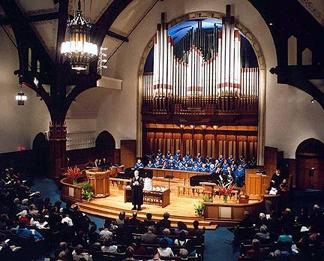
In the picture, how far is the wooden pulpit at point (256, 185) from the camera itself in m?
14.7

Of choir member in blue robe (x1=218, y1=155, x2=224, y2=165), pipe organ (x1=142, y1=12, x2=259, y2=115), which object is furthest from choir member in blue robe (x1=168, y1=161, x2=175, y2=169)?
pipe organ (x1=142, y1=12, x2=259, y2=115)

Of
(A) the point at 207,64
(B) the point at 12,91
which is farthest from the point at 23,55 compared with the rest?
(A) the point at 207,64

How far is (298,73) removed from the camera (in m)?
13.0

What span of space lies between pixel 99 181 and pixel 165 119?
5.39 metres

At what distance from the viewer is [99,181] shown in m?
15.3

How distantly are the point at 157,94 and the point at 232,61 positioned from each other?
361 cm

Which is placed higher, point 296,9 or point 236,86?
point 296,9

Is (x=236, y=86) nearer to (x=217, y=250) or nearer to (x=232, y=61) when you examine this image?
(x=232, y=61)

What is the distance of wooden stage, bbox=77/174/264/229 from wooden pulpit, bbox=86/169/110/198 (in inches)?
12.4

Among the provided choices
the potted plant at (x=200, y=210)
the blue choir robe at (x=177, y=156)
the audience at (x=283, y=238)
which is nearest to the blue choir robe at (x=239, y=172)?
the blue choir robe at (x=177, y=156)

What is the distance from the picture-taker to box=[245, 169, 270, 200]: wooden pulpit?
14719 millimetres

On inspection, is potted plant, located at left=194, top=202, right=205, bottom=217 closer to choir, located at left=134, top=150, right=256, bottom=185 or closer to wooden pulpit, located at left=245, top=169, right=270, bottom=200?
wooden pulpit, located at left=245, top=169, right=270, bottom=200

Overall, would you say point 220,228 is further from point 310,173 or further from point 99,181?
point 310,173

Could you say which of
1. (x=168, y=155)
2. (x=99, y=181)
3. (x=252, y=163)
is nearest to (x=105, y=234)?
(x=99, y=181)
